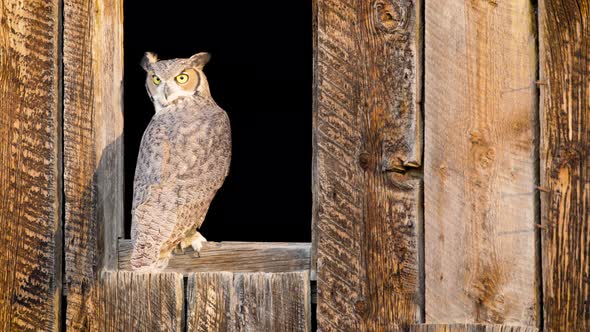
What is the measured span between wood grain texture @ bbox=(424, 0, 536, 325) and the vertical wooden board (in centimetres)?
146

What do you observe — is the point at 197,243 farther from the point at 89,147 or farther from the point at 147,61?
the point at 147,61

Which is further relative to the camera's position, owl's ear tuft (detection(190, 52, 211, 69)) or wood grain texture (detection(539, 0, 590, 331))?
owl's ear tuft (detection(190, 52, 211, 69))

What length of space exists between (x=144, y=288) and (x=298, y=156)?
3.54 meters

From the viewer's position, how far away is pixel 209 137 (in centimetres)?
418

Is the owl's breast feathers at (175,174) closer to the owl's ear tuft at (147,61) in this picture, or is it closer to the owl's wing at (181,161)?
the owl's wing at (181,161)

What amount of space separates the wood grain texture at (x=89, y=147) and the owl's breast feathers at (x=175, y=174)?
5.5 inches

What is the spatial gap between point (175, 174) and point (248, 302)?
75 cm

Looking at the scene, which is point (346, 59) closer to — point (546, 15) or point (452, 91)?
point (452, 91)

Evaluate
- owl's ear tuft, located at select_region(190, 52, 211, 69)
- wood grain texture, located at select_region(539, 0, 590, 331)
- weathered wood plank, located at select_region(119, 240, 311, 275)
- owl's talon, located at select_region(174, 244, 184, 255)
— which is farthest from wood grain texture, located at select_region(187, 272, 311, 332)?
owl's ear tuft, located at select_region(190, 52, 211, 69)

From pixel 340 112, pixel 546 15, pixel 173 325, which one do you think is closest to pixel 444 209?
pixel 340 112

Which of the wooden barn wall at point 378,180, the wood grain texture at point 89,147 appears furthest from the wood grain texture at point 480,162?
the wood grain texture at point 89,147

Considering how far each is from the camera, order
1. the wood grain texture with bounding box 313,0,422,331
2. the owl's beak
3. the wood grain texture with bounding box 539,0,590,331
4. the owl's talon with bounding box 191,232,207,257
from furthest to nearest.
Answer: the owl's beak < the owl's talon with bounding box 191,232,207,257 < the wood grain texture with bounding box 313,0,422,331 < the wood grain texture with bounding box 539,0,590,331

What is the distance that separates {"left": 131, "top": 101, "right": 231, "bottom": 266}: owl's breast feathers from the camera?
384cm

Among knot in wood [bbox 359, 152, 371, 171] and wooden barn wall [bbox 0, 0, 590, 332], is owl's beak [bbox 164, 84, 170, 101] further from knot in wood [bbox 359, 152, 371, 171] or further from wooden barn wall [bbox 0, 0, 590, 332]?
knot in wood [bbox 359, 152, 371, 171]
